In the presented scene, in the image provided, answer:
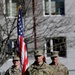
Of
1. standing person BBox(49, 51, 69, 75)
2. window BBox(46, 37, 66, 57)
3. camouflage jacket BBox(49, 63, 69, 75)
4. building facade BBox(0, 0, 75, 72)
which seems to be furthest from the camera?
window BBox(46, 37, 66, 57)

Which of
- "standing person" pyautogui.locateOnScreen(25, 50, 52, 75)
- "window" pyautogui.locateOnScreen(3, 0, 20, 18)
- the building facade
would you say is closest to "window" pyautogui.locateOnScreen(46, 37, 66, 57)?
the building facade

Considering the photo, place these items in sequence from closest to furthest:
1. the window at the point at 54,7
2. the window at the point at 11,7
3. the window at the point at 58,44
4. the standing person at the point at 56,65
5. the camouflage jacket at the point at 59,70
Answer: the standing person at the point at 56,65 < the camouflage jacket at the point at 59,70 < the window at the point at 58,44 < the window at the point at 11,7 < the window at the point at 54,7

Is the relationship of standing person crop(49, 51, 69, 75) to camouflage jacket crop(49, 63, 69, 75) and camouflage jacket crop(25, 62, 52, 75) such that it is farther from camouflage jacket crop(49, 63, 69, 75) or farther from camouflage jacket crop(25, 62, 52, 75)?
camouflage jacket crop(25, 62, 52, 75)

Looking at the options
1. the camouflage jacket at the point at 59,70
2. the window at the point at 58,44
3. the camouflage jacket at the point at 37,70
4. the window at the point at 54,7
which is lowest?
the window at the point at 58,44

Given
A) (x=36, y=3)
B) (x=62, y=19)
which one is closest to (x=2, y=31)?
(x=36, y=3)

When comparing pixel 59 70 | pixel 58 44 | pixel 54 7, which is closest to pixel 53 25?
pixel 54 7

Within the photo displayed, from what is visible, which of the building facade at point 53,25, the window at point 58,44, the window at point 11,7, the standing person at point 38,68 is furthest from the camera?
the window at point 11,7

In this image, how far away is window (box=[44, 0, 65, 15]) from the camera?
1929cm

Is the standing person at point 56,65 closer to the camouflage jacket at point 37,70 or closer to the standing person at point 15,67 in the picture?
the camouflage jacket at point 37,70

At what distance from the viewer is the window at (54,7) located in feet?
63.3

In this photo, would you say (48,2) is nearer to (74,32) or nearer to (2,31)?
(74,32)

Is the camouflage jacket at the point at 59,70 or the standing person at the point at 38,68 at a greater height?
the standing person at the point at 38,68

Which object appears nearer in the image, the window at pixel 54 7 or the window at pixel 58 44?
the window at pixel 58 44

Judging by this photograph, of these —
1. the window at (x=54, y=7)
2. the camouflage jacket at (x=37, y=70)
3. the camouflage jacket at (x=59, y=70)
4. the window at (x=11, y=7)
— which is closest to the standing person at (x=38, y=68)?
the camouflage jacket at (x=37, y=70)
